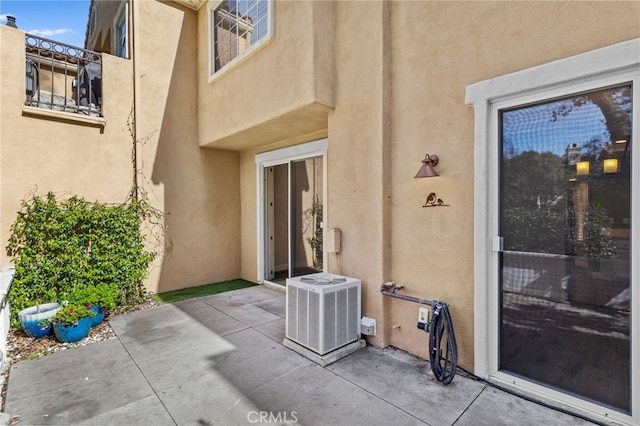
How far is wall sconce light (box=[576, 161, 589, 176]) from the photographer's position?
2.80 meters

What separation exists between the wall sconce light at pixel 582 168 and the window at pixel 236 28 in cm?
455

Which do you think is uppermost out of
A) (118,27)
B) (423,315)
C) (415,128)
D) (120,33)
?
(118,27)

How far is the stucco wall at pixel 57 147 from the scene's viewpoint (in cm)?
517

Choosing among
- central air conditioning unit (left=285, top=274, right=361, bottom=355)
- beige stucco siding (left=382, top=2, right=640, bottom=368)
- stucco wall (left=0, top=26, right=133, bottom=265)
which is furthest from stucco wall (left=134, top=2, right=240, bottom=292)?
beige stucco siding (left=382, top=2, right=640, bottom=368)

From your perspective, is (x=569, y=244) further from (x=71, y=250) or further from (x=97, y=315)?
(x=71, y=250)

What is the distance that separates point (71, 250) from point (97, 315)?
127cm

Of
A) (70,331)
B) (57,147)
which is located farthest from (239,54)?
(70,331)

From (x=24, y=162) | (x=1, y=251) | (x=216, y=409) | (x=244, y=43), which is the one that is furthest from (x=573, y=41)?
(x=1, y=251)

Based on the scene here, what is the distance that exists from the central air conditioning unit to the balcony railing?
5459mm

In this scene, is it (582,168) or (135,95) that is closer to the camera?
(582,168)

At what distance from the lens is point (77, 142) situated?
5.89m

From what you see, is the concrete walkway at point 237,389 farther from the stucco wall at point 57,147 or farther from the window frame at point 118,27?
the window frame at point 118,27

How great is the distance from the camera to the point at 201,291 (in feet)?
23.1

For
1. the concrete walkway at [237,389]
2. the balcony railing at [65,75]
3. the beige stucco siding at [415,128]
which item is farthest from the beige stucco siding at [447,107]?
the balcony railing at [65,75]
